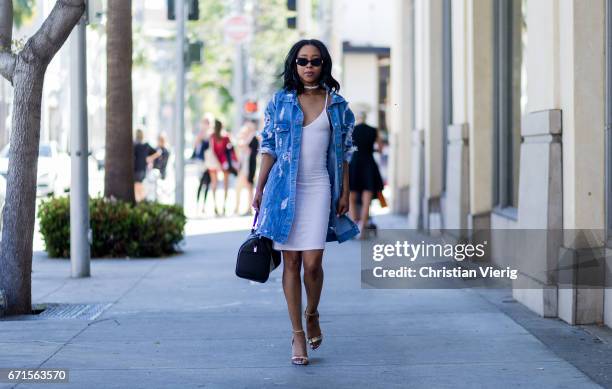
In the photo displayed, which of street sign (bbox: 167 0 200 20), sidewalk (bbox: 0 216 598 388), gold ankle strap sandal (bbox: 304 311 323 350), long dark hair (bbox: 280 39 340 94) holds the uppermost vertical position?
street sign (bbox: 167 0 200 20)

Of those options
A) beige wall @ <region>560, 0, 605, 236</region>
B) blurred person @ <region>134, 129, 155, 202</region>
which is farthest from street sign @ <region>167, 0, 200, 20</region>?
beige wall @ <region>560, 0, 605, 236</region>

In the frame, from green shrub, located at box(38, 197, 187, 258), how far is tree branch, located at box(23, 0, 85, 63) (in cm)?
470

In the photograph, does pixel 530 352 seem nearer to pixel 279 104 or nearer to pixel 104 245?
pixel 279 104

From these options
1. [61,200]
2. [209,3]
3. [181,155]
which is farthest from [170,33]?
[61,200]

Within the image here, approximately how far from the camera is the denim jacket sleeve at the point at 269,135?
281 inches

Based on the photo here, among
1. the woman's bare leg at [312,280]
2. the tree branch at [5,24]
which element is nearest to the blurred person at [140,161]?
the tree branch at [5,24]

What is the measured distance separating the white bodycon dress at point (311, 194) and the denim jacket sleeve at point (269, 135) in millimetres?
209

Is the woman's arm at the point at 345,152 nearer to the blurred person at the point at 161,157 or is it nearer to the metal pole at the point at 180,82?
the metal pole at the point at 180,82

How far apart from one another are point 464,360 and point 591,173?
205 cm

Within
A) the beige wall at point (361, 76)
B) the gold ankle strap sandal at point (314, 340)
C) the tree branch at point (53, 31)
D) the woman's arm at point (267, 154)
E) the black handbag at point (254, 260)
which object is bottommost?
the gold ankle strap sandal at point (314, 340)

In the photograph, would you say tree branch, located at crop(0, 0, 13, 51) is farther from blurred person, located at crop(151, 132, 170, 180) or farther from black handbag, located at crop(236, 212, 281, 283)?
blurred person, located at crop(151, 132, 170, 180)

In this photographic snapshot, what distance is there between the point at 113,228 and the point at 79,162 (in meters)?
2.32

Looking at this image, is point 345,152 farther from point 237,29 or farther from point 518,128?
point 237,29

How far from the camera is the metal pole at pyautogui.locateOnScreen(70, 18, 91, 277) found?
11516mm
